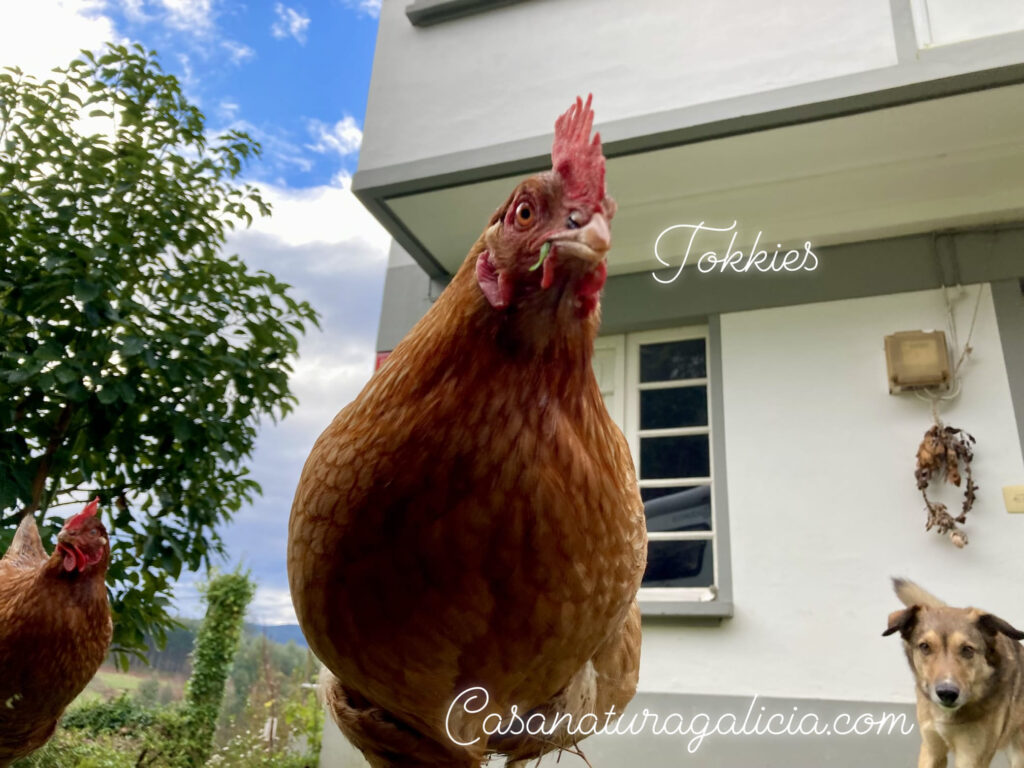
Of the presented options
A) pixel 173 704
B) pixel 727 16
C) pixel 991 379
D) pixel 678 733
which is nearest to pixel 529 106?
pixel 727 16

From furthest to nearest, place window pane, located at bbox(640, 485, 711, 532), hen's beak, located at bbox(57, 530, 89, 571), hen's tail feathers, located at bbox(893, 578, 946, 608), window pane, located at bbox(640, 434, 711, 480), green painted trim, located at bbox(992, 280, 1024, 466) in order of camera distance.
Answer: window pane, located at bbox(640, 434, 711, 480)
window pane, located at bbox(640, 485, 711, 532)
green painted trim, located at bbox(992, 280, 1024, 466)
hen's tail feathers, located at bbox(893, 578, 946, 608)
hen's beak, located at bbox(57, 530, 89, 571)

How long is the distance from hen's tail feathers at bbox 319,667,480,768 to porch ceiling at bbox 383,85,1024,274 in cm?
261

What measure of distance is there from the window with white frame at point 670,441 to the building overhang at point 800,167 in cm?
45

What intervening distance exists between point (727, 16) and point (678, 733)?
3156 mm

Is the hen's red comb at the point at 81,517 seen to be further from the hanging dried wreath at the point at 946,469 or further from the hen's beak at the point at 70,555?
the hanging dried wreath at the point at 946,469

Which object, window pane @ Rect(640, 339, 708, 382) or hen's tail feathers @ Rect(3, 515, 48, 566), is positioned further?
window pane @ Rect(640, 339, 708, 382)

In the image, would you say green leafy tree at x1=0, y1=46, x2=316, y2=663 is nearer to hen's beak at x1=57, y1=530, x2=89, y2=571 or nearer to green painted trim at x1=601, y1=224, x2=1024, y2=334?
hen's beak at x1=57, y1=530, x2=89, y2=571

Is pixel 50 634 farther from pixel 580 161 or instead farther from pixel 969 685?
pixel 969 685

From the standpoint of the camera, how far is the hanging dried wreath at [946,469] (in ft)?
8.05

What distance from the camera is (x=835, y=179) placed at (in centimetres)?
287

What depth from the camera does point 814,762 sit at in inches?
92.8

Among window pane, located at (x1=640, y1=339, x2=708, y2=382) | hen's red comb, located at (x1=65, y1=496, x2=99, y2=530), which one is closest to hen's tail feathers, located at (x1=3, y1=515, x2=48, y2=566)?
hen's red comb, located at (x1=65, y1=496, x2=99, y2=530)

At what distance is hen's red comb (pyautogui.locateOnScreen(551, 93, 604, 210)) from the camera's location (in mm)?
656

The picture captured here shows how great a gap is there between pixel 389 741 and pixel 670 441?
2571 millimetres
